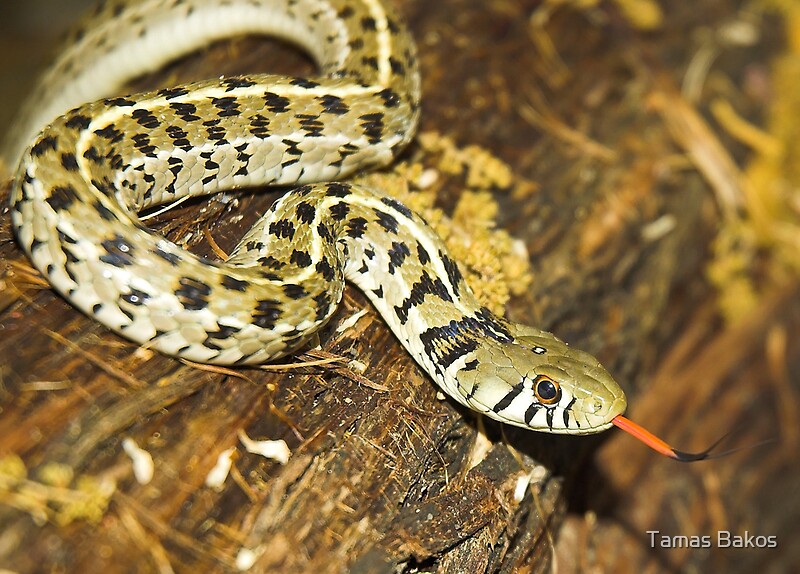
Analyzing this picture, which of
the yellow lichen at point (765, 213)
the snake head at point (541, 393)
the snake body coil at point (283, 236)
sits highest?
the snake body coil at point (283, 236)

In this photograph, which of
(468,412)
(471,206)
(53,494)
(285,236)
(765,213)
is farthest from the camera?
(765,213)

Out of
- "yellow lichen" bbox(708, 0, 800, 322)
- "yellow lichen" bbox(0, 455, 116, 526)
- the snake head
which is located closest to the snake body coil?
the snake head

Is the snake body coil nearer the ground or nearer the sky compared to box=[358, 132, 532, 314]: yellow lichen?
nearer the sky

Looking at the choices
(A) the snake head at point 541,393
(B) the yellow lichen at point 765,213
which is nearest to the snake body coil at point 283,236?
(A) the snake head at point 541,393

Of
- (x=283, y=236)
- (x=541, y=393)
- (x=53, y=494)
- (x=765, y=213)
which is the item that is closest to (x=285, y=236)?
(x=283, y=236)

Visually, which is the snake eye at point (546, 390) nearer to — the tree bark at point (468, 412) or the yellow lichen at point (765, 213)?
the tree bark at point (468, 412)

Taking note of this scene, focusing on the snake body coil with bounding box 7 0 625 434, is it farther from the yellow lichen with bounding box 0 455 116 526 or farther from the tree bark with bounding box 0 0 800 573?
the yellow lichen with bounding box 0 455 116 526

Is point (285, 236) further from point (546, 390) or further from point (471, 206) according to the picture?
point (546, 390)

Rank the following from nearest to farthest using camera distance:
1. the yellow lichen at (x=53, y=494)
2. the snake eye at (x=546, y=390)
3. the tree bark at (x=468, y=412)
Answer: the yellow lichen at (x=53, y=494) < the tree bark at (x=468, y=412) < the snake eye at (x=546, y=390)
